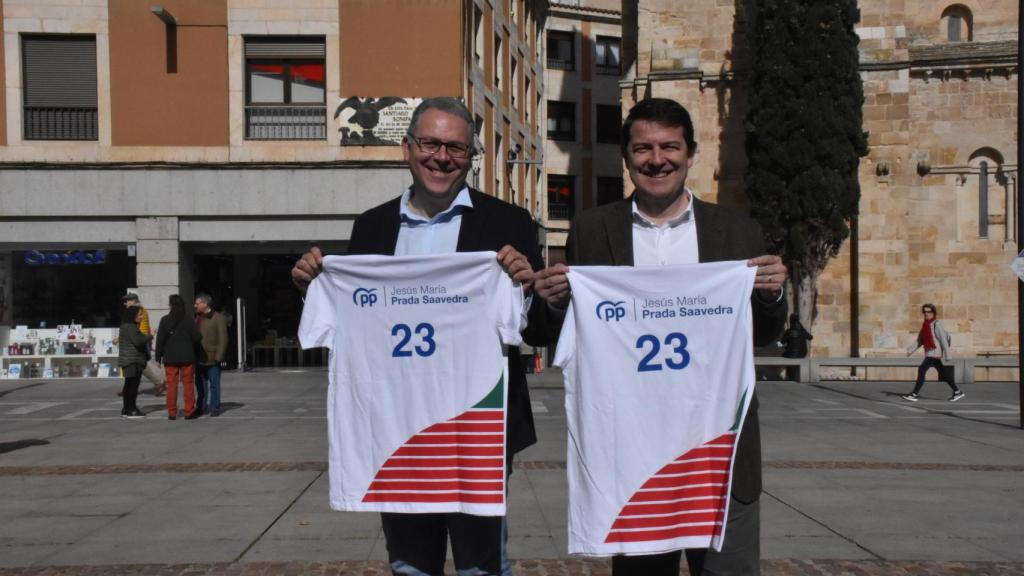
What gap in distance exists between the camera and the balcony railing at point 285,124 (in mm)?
23422

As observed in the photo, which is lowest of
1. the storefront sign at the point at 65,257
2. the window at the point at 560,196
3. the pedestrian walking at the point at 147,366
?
the pedestrian walking at the point at 147,366

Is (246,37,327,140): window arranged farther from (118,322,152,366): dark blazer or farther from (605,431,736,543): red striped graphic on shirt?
(605,431,736,543): red striped graphic on shirt

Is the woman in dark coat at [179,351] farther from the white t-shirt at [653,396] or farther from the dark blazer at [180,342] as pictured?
the white t-shirt at [653,396]

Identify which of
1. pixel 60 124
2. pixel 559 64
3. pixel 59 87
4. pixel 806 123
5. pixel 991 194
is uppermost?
pixel 559 64

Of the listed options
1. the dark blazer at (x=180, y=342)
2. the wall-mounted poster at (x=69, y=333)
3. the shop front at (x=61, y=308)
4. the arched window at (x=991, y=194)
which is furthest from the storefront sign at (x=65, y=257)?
the arched window at (x=991, y=194)

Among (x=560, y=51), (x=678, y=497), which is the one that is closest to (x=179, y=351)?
(x=678, y=497)

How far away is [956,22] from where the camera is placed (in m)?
28.0

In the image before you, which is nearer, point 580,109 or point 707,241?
point 707,241

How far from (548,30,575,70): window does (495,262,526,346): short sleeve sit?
151 ft

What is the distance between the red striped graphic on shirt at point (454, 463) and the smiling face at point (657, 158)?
91 centimetres

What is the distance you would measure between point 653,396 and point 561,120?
1831 inches

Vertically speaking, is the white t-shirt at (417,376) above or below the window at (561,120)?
below

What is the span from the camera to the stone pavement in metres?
6.41

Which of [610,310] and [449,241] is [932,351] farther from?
[449,241]
